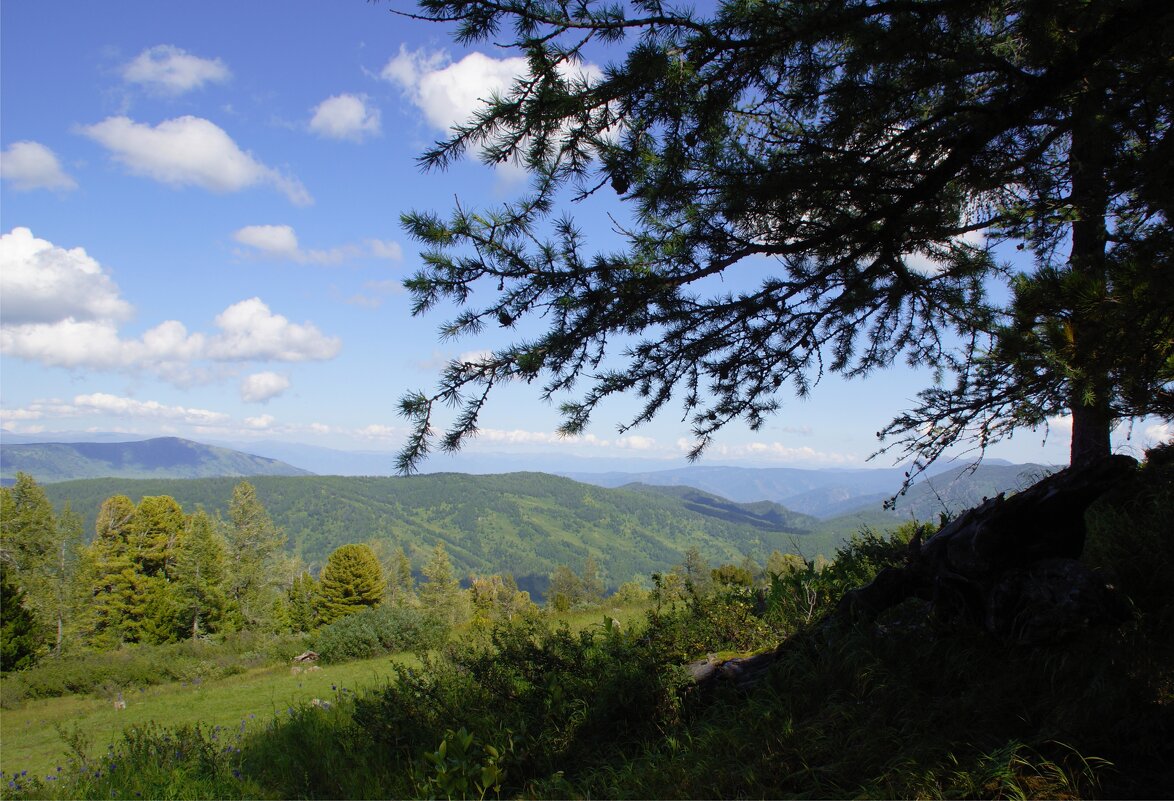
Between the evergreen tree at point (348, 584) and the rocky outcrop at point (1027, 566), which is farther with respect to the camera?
the evergreen tree at point (348, 584)

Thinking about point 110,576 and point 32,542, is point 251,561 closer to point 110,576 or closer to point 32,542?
point 110,576

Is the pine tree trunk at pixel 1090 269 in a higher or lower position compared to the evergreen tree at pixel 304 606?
higher

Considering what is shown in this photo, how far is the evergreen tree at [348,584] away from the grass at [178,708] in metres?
16.8

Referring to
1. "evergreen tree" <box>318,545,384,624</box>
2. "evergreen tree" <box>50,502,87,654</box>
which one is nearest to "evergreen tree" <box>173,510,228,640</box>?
"evergreen tree" <box>50,502,87,654</box>

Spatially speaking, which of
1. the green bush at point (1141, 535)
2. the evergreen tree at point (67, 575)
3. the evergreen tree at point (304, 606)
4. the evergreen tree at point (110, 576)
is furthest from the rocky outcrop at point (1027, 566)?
the evergreen tree at point (110, 576)

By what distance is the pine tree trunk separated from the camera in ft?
9.29

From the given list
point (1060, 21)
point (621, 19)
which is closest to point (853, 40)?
point (1060, 21)

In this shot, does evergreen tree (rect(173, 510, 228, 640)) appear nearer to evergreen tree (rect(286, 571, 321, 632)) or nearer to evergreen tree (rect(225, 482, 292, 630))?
evergreen tree (rect(225, 482, 292, 630))

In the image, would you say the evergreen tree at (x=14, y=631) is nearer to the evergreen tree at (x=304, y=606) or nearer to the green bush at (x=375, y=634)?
the evergreen tree at (x=304, y=606)

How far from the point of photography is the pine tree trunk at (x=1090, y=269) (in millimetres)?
2832

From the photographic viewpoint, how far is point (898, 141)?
354 centimetres

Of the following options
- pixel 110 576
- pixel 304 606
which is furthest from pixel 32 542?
pixel 304 606

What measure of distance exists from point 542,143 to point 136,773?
20.3 feet

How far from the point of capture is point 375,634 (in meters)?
17.4
